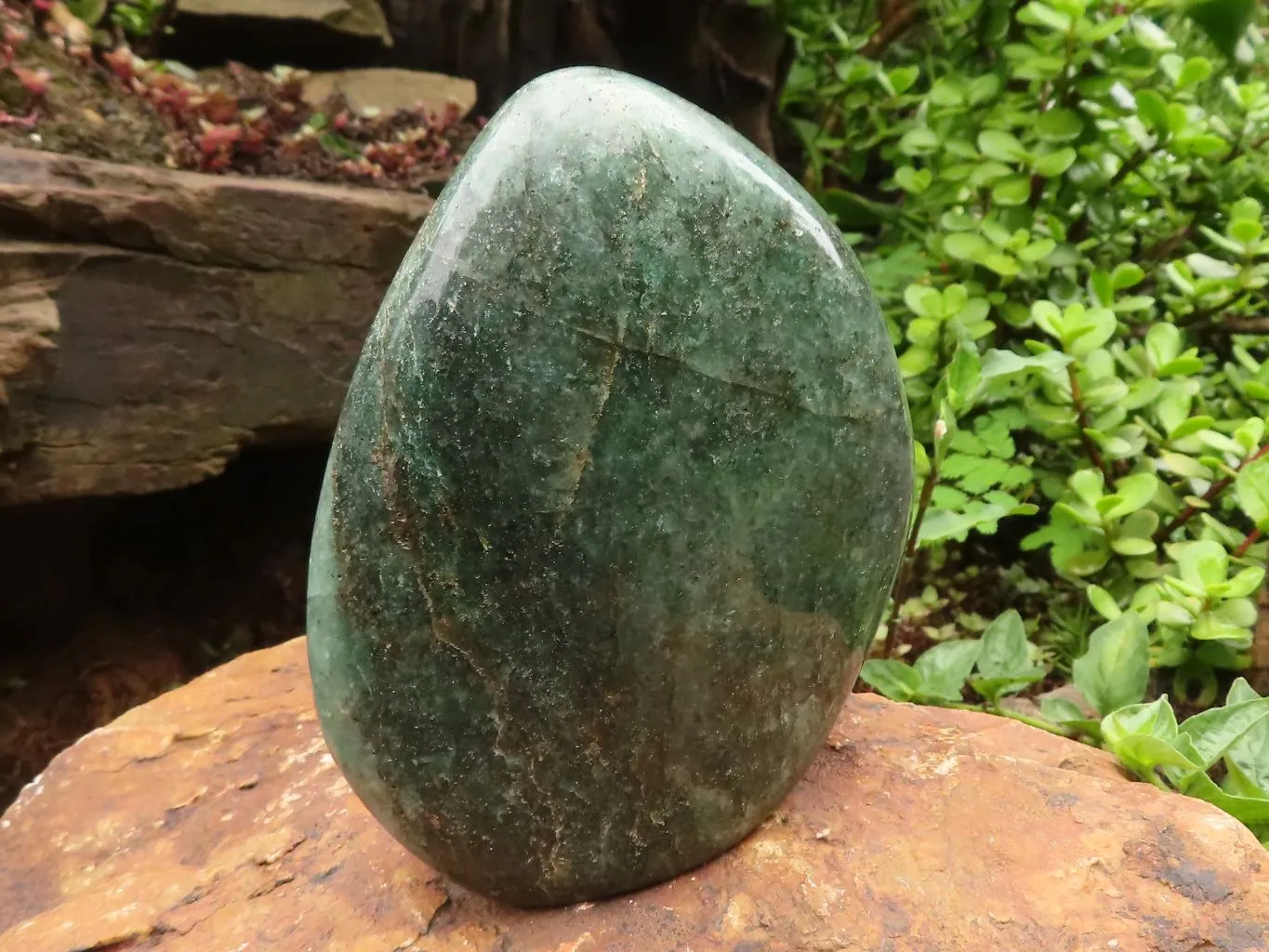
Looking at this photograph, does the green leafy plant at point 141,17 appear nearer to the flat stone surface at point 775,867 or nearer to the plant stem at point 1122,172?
the flat stone surface at point 775,867

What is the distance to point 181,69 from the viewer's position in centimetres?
279

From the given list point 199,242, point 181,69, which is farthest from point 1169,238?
point 181,69

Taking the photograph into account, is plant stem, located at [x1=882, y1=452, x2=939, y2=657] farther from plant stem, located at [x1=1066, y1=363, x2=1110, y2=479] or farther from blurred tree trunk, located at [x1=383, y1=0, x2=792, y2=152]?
blurred tree trunk, located at [x1=383, y1=0, x2=792, y2=152]

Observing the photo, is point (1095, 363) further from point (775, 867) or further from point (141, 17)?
point (141, 17)

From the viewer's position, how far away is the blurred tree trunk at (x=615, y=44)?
3232 millimetres

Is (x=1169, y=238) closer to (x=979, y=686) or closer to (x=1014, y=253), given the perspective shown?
(x=1014, y=253)

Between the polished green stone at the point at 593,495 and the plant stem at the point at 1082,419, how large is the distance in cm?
90

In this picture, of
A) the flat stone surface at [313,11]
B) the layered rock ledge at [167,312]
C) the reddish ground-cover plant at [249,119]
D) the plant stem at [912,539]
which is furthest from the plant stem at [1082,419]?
the flat stone surface at [313,11]

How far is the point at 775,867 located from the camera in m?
1.16

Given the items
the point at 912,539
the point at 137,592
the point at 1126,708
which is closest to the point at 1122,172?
the point at 912,539

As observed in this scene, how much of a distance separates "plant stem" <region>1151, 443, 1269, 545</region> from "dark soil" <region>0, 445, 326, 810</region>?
2.24 m

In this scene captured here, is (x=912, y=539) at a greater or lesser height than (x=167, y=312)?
greater

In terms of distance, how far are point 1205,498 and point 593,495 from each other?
1.51m

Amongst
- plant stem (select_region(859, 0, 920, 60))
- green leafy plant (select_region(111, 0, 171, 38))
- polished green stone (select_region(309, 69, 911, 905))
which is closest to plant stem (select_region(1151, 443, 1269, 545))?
polished green stone (select_region(309, 69, 911, 905))
